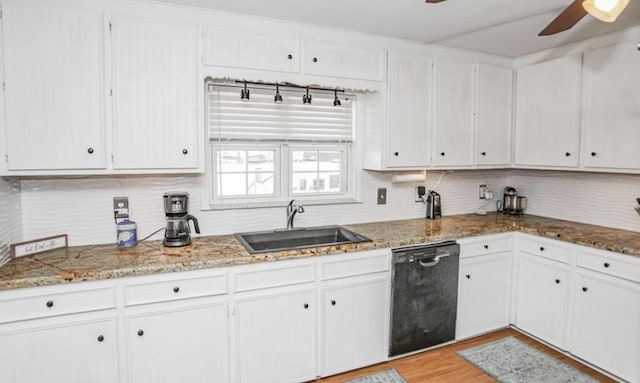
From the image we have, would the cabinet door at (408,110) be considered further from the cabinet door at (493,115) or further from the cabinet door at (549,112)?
the cabinet door at (549,112)

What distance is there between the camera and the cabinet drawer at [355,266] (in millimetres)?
2463

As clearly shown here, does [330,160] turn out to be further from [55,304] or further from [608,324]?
[608,324]

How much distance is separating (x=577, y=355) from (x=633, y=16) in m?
2.37

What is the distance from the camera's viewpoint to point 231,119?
2832 millimetres

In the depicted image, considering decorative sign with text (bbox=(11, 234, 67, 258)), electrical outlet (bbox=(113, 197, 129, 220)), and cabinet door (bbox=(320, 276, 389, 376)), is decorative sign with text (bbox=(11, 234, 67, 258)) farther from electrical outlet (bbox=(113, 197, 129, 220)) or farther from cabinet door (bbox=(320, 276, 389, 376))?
cabinet door (bbox=(320, 276, 389, 376))

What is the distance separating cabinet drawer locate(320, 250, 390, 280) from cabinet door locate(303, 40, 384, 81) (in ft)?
4.37

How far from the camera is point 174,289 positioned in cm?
211

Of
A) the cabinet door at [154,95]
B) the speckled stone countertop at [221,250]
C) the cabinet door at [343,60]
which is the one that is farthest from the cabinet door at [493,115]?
the cabinet door at [154,95]

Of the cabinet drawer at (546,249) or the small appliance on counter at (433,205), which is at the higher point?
the small appliance on counter at (433,205)

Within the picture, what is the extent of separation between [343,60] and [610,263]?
231 cm

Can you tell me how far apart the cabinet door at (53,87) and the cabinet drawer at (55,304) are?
2.39ft

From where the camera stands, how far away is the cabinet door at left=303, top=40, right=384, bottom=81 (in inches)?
106

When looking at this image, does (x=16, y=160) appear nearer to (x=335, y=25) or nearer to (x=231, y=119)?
(x=231, y=119)

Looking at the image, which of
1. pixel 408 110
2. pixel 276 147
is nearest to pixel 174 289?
pixel 276 147
